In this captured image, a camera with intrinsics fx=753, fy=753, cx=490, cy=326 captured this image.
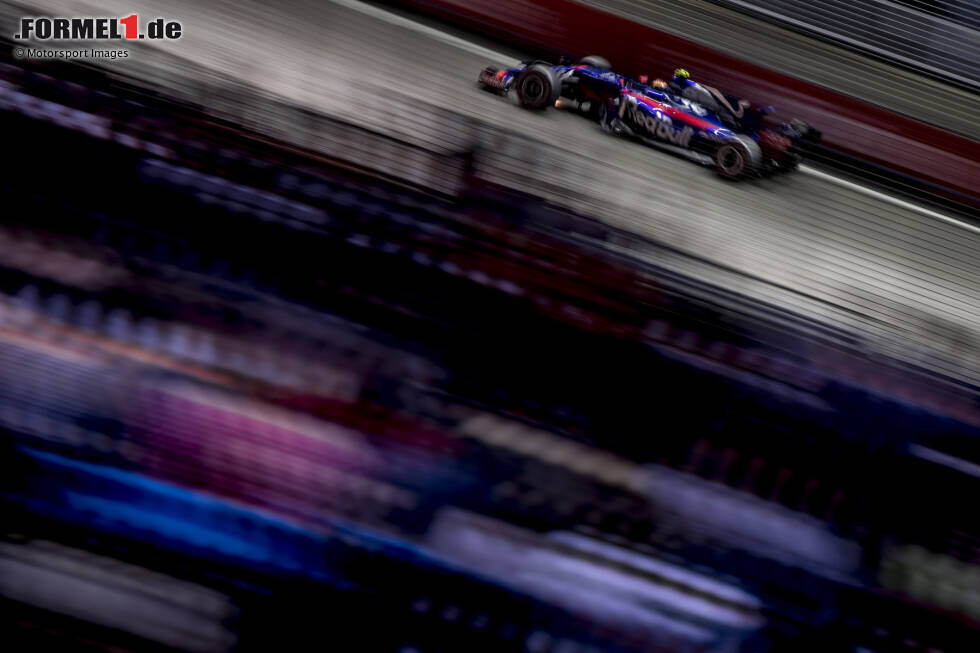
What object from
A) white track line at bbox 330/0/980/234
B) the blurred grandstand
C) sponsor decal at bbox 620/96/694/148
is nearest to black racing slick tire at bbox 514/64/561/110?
sponsor decal at bbox 620/96/694/148

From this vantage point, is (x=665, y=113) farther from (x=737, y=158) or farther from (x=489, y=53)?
(x=489, y=53)

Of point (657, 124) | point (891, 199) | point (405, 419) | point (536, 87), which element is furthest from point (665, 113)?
point (405, 419)

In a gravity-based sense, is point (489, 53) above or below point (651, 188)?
above

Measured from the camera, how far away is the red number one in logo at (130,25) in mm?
2497

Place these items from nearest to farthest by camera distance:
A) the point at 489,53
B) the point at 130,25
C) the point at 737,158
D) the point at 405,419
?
the point at 405,419, the point at 130,25, the point at 737,158, the point at 489,53

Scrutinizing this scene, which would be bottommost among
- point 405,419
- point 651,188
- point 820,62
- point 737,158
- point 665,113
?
point 405,419

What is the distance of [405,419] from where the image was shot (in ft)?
5.46

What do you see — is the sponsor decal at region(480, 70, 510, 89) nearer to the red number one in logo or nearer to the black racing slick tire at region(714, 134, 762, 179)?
the black racing slick tire at region(714, 134, 762, 179)

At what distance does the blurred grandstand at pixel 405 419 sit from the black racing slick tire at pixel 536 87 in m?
1.09

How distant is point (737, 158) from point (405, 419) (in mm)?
2044

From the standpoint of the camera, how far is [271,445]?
158 cm

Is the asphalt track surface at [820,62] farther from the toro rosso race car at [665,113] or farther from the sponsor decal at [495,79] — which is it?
the sponsor decal at [495,79]

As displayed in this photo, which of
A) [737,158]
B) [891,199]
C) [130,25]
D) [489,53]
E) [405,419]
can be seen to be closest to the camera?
[405,419]

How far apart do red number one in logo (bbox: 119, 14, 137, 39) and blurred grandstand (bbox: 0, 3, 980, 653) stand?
420mm
